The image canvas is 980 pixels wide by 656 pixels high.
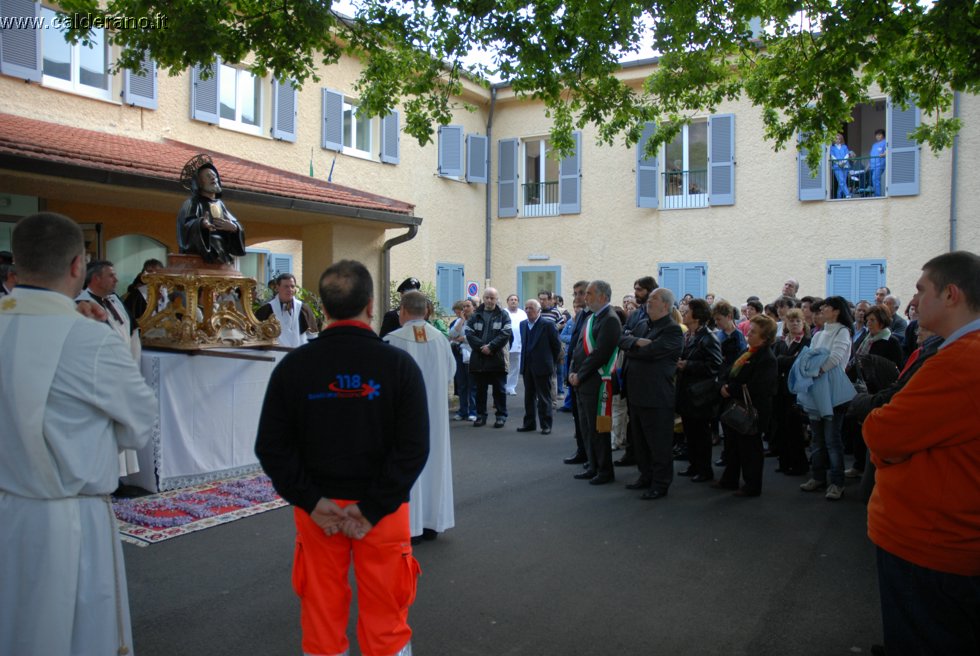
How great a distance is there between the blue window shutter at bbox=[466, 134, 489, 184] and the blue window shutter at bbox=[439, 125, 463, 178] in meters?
0.36

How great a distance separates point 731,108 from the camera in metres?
18.4

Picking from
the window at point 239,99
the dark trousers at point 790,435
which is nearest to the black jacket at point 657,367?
the dark trousers at point 790,435

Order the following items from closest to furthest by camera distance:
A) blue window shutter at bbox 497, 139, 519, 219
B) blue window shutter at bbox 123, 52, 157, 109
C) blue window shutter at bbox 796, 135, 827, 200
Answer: blue window shutter at bbox 123, 52, 157, 109, blue window shutter at bbox 796, 135, 827, 200, blue window shutter at bbox 497, 139, 519, 219

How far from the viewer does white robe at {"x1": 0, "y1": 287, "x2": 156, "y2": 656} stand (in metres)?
2.54

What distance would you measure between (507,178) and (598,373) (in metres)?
14.4

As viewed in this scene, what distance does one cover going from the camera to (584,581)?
4840 millimetres

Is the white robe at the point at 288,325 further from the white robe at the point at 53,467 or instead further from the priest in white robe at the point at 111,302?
the white robe at the point at 53,467

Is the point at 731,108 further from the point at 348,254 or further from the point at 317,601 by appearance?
the point at 317,601

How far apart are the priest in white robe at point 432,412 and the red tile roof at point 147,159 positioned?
5323 mm

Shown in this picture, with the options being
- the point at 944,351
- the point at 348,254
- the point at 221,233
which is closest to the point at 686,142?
the point at 348,254

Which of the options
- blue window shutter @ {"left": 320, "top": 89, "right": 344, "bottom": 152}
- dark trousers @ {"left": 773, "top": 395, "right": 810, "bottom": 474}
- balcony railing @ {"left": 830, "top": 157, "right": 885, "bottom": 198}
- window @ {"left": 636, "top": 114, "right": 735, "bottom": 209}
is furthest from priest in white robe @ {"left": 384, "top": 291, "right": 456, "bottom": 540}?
balcony railing @ {"left": 830, "top": 157, "right": 885, "bottom": 198}

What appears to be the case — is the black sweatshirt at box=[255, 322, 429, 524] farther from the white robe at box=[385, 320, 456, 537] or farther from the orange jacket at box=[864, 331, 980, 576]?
the white robe at box=[385, 320, 456, 537]

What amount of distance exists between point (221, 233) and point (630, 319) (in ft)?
14.6

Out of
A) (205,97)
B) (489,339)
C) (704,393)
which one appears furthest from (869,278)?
(205,97)
